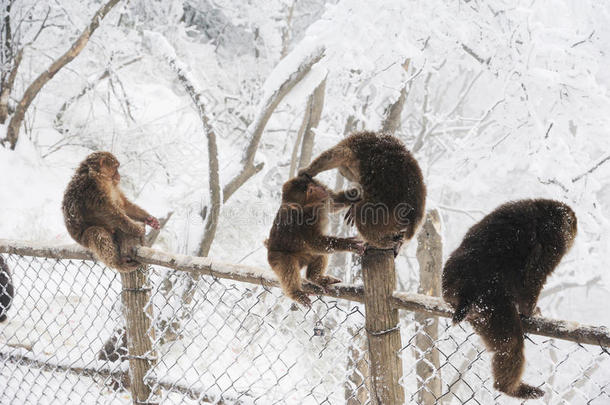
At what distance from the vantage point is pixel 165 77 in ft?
41.2

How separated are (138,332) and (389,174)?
53.0 inches

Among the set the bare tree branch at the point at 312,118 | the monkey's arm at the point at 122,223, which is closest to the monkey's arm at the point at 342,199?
the monkey's arm at the point at 122,223

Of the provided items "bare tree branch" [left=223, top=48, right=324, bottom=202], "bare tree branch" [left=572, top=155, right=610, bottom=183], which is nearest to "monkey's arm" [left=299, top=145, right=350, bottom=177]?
"bare tree branch" [left=223, top=48, right=324, bottom=202]

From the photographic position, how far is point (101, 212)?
2.25 m

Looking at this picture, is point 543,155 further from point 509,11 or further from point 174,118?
point 174,118

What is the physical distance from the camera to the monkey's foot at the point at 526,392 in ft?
3.97

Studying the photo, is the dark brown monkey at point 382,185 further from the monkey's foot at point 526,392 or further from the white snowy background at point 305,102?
the white snowy background at point 305,102

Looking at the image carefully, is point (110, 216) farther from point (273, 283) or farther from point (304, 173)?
point (304, 173)

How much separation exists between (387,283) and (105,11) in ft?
23.5

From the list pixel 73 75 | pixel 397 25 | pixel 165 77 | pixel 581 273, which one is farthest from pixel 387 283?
pixel 165 77

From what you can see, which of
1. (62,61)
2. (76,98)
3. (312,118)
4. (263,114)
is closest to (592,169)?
(312,118)

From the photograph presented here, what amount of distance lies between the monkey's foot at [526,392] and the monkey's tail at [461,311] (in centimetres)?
25

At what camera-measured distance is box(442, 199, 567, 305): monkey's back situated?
4.40ft

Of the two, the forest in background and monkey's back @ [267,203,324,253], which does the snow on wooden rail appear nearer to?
monkey's back @ [267,203,324,253]
